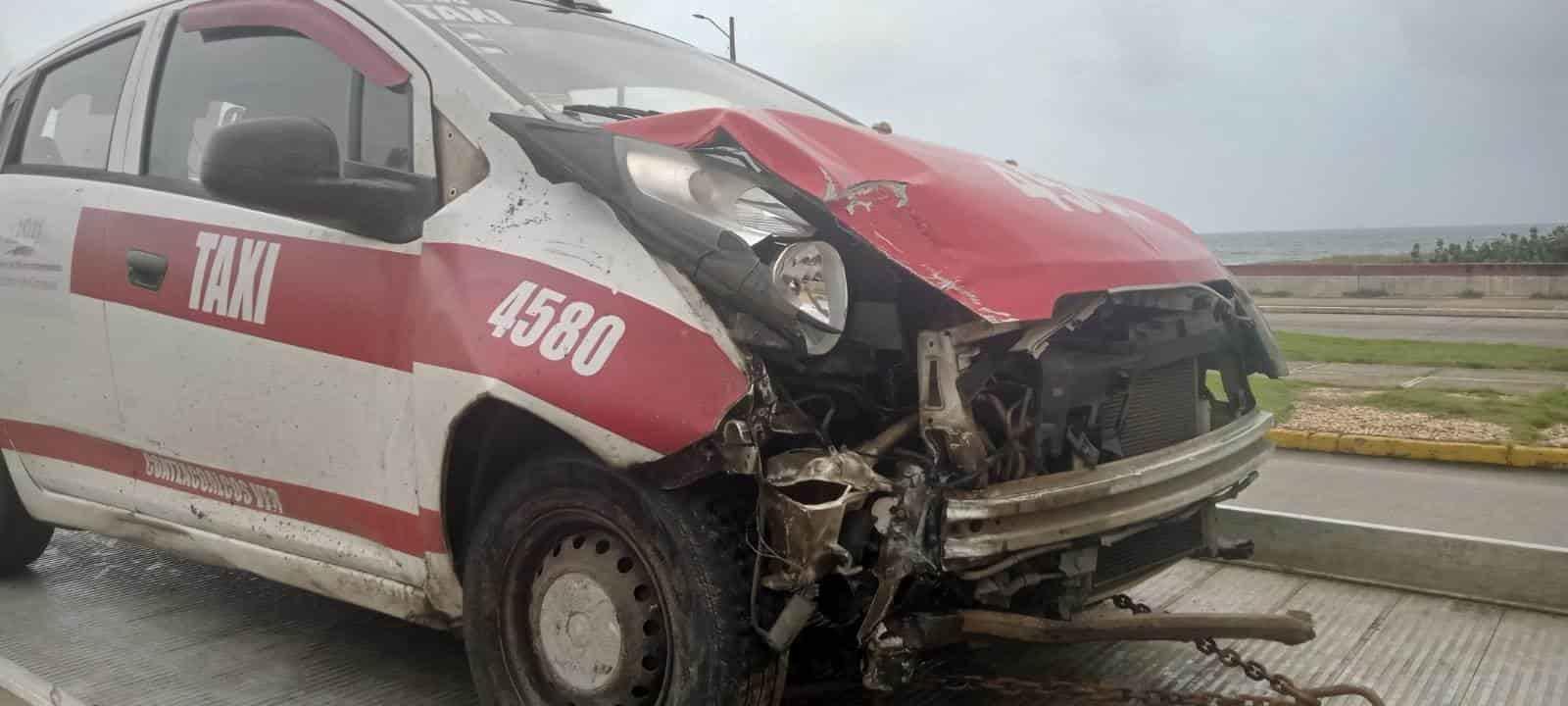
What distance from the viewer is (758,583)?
2.34m

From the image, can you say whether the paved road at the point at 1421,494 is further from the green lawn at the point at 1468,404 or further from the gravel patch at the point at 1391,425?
the green lawn at the point at 1468,404

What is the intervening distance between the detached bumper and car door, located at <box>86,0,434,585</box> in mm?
1293

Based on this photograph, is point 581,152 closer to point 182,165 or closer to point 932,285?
point 932,285

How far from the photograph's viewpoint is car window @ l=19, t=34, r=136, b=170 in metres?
3.79

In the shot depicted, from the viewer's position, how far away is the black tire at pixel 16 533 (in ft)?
13.9

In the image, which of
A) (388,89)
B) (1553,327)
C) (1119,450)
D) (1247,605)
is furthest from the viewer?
(1553,327)

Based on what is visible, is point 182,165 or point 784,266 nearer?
point 784,266

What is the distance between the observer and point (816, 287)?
2.43 m

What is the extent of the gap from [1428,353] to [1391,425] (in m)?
4.59

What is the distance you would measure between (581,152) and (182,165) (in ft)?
5.15

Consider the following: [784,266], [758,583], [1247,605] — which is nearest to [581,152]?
[784,266]

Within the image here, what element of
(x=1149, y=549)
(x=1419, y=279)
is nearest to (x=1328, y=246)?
(x=1419, y=279)

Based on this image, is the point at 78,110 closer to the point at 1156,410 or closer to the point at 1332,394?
the point at 1156,410

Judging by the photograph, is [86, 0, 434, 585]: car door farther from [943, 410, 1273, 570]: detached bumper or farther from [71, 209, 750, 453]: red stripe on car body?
[943, 410, 1273, 570]: detached bumper
